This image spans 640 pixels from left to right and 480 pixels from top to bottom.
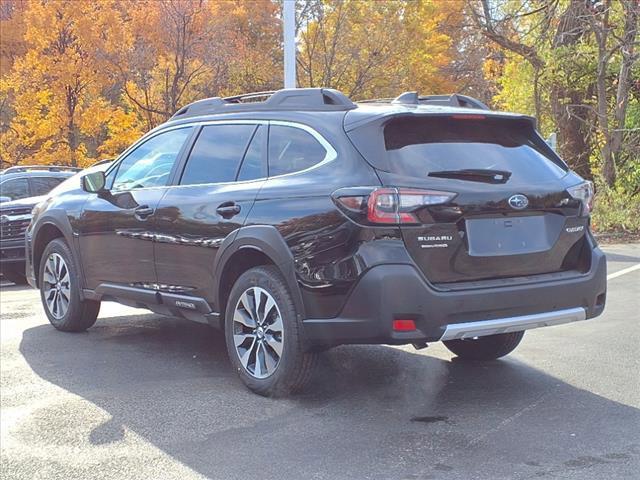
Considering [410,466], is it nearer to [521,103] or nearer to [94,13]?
[521,103]

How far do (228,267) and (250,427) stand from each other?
1.13 m

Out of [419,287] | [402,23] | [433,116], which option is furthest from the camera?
[402,23]

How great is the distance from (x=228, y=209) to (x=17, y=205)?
23.7 feet

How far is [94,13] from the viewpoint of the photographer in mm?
20672

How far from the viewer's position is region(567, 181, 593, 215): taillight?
4.65 m

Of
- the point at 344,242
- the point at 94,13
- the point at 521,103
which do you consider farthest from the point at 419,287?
the point at 94,13

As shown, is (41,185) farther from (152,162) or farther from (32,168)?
(152,162)

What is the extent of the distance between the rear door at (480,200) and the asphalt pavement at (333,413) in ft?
2.70

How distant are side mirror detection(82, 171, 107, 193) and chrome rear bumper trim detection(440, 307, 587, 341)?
3.35m

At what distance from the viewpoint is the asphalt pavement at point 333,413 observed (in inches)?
144

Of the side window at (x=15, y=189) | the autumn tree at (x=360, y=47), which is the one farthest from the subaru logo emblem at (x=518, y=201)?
the autumn tree at (x=360, y=47)

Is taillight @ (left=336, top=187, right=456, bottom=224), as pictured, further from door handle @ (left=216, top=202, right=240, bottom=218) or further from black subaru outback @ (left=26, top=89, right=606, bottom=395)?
door handle @ (left=216, top=202, right=240, bottom=218)

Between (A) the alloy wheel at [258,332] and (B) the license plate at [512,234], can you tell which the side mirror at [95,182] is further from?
(B) the license plate at [512,234]

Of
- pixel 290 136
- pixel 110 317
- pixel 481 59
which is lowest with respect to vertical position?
pixel 110 317
